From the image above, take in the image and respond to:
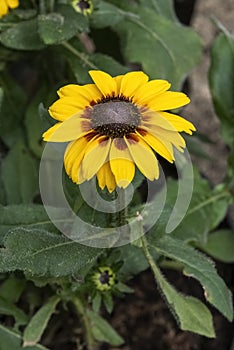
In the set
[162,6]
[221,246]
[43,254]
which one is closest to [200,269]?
[43,254]

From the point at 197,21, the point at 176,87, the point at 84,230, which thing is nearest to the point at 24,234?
the point at 84,230

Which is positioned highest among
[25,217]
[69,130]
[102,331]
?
[69,130]

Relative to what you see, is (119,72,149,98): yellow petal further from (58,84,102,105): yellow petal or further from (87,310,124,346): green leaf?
(87,310,124,346): green leaf

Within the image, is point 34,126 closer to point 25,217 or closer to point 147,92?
point 25,217

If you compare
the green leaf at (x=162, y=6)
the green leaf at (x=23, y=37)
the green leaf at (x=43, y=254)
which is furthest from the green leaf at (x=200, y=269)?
the green leaf at (x=162, y=6)

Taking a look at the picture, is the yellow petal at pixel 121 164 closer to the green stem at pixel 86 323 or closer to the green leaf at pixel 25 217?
the green leaf at pixel 25 217

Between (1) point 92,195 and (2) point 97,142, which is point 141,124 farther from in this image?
(1) point 92,195
